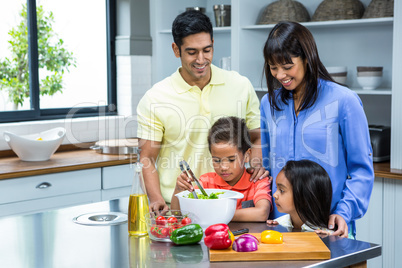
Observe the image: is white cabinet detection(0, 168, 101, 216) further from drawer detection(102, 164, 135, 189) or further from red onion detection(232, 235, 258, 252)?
red onion detection(232, 235, 258, 252)

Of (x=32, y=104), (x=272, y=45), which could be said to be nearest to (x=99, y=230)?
(x=272, y=45)

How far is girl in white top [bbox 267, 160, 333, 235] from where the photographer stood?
1908mm

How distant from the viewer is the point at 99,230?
1.96m

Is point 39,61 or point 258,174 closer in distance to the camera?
point 258,174

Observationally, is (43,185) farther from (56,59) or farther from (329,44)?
(329,44)

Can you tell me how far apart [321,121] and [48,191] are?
7.09ft

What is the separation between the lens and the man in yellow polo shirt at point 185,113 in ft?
8.30

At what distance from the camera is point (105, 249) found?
175 centimetres

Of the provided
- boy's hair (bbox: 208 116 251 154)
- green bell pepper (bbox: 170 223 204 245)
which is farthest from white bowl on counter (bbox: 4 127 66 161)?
green bell pepper (bbox: 170 223 204 245)

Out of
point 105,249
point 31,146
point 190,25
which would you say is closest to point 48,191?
point 31,146

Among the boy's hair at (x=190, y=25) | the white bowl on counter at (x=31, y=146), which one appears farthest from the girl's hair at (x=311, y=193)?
the white bowl on counter at (x=31, y=146)

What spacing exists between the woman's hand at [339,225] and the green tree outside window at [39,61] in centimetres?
307

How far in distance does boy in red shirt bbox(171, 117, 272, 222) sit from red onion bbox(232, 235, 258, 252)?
415mm

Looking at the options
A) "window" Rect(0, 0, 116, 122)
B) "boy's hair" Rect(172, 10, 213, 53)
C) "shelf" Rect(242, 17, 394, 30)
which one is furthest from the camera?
"window" Rect(0, 0, 116, 122)
